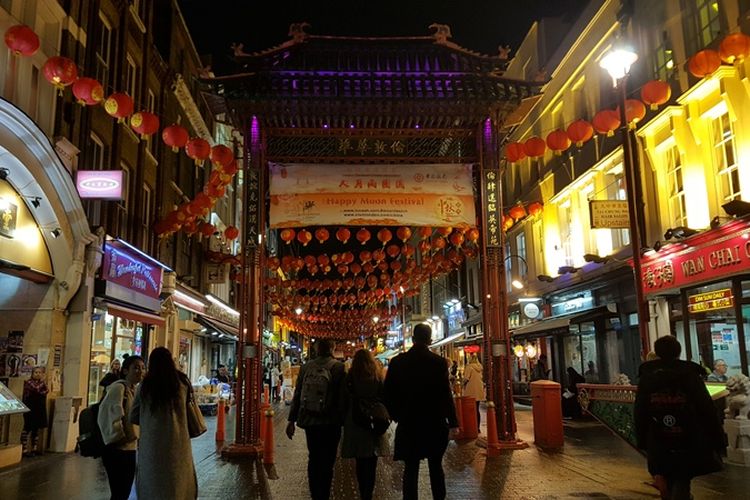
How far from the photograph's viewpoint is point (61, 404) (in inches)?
541

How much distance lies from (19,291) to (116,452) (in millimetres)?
8861

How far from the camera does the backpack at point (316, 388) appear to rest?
705cm

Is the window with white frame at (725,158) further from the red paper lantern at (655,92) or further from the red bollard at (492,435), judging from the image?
the red bollard at (492,435)

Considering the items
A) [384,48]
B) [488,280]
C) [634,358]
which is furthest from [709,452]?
[634,358]

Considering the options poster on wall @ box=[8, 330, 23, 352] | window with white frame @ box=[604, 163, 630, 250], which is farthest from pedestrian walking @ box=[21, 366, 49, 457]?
window with white frame @ box=[604, 163, 630, 250]

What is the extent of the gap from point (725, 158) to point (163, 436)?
46.3 ft

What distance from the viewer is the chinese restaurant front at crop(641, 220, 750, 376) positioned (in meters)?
14.1

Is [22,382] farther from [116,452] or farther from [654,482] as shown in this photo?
[654,482]

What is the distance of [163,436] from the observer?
5.49m

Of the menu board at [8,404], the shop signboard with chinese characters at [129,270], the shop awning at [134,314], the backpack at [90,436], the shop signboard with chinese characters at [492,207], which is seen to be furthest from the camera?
the shop awning at [134,314]

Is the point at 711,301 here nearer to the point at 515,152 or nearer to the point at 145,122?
the point at 515,152

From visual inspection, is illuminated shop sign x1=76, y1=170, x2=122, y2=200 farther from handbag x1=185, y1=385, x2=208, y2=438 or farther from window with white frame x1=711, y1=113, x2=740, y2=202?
window with white frame x1=711, y1=113, x2=740, y2=202

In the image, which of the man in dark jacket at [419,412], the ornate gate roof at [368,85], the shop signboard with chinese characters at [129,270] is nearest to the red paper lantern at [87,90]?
the ornate gate roof at [368,85]

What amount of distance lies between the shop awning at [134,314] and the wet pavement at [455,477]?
431 centimetres
